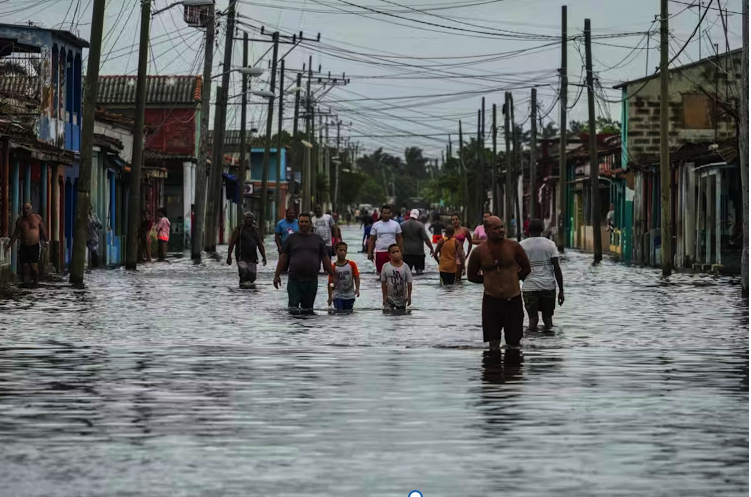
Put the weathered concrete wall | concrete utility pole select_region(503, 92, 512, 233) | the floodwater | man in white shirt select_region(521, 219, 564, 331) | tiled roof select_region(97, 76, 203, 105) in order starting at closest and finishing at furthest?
the floodwater < man in white shirt select_region(521, 219, 564, 331) < the weathered concrete wall < tiled roof select_region(97, 76, 203, 105) < concrete utility pole select_region(503, 92, 512, 233)

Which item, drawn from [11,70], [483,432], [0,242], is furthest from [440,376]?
[11,70]

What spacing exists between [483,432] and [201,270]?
32897 millimetres

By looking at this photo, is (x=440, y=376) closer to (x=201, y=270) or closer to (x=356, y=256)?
(x=201, y=270)

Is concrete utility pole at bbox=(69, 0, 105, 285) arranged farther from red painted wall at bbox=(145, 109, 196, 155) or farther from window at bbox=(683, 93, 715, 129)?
red painted wall at bbox=(145, 109, 196, 155)

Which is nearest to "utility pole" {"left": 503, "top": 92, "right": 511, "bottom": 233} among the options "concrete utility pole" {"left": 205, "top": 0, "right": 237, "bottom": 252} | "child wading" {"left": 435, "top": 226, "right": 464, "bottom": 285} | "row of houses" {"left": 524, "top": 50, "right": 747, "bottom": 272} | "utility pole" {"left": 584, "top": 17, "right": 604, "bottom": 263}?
"row of houses" {"left": 524, "top": 50, "right": 747, "bottom": 272}

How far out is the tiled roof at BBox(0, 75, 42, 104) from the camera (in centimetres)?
4084

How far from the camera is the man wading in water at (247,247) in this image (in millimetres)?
32969

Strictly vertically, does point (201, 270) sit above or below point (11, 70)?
below

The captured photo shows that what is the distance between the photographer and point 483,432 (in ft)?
38.8

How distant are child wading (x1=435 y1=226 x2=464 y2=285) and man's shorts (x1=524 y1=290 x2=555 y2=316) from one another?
529 inches

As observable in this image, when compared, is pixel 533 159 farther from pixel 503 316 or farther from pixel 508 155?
pixel 503 316

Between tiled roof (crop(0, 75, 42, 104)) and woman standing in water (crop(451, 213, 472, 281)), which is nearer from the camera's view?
woman standing in water (crop(451, 213, 472, 281))

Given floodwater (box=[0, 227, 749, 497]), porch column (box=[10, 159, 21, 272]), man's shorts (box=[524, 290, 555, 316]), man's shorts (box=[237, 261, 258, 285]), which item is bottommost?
floodwater (box=[0, 227, 749, 497])

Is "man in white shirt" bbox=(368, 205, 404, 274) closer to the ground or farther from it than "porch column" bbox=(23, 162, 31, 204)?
closer to the ground
